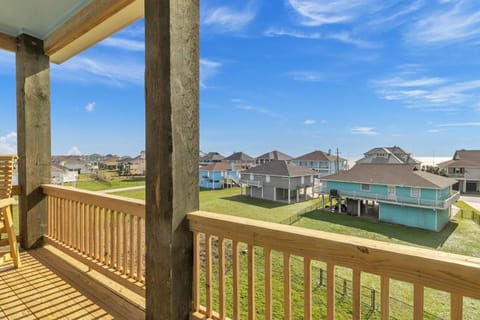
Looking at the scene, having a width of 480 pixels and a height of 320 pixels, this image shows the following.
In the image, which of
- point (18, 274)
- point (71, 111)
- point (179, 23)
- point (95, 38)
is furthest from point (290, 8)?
point (71, 111)

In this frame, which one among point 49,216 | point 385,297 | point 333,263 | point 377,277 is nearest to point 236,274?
point 333,263

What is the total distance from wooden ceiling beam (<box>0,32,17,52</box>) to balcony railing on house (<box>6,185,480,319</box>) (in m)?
1.45

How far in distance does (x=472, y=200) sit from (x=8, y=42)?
416cm

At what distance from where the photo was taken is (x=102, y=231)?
6.69ft

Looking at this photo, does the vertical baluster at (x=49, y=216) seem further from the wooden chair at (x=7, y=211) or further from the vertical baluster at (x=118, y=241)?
the vertical baluster at (x=118, y=241)

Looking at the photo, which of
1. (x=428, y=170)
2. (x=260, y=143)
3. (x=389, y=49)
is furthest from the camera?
(x=260, y=143)

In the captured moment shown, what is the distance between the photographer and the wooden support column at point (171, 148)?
3.96 ft

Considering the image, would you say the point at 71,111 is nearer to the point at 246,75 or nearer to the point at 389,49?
the point at 246,75

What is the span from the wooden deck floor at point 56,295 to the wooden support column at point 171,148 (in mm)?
504

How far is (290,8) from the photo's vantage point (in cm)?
314

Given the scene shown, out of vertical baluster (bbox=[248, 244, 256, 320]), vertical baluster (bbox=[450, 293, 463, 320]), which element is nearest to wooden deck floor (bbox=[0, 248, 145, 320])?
vertical baluster (bbox=[248, 244, 256, 320])

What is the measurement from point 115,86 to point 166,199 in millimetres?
4496

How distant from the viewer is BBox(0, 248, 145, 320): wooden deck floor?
1.60 m

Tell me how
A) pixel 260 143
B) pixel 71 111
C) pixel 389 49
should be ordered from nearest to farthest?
pixel 389 49
pixel 260 143
pixel 71 111
